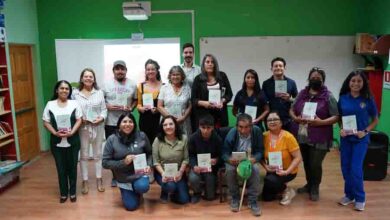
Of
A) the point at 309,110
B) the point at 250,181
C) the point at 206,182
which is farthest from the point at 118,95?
the point at 309,110

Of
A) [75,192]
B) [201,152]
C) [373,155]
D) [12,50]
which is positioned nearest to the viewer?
[201,152]

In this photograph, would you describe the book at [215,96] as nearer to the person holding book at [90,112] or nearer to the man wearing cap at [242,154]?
the man wearing cap at [242,154]

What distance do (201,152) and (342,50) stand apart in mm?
3293

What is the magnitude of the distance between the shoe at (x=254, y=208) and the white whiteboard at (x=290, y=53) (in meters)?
2.60

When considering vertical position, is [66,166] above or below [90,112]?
below

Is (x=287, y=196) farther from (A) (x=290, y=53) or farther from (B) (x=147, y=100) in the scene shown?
(A) (x=290, y=53)

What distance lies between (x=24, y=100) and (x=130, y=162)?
9.12 ft

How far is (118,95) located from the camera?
393 cm

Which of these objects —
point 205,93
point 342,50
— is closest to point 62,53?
point 205,93

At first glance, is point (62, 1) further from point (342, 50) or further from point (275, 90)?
point (342, 50)

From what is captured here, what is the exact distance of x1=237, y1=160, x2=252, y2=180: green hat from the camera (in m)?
3.25

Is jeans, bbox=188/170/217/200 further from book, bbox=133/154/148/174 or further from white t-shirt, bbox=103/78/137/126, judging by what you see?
white t-shirt, bbox=103/78/137/126

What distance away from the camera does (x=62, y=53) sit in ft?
17.5

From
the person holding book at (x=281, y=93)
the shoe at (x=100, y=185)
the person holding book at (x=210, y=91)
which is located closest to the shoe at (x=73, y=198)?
the shoe at (x=100, y=185)
